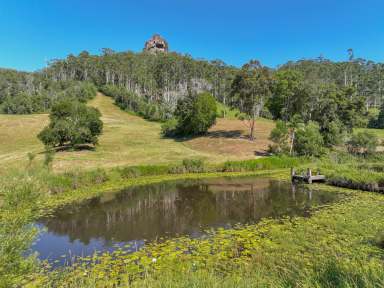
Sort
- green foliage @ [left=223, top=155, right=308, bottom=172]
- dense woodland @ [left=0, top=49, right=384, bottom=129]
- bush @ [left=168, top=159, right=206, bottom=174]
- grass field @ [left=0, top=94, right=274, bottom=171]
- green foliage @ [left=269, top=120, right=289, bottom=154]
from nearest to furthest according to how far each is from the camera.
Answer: bush @ [left=168, top=159, right=206, bottom=174] → green foliage @ [left=223, top=155, right=308, bottom=172] → grass field @ [left=0, top=94, right=274, bottom=171] → green foliage @ [left=269, top=120, right=289, bottom=154] → dense woodland @ [left=0, top=49, right=384, bottom=129]

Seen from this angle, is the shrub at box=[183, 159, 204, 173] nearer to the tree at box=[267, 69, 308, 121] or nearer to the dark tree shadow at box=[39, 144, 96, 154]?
the dark tree shadow at box=[39, 144, 96, 154]

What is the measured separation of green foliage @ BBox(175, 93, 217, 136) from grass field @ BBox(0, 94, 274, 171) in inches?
138

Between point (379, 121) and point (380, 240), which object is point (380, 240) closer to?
point (380, 240)

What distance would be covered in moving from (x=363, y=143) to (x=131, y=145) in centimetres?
4639

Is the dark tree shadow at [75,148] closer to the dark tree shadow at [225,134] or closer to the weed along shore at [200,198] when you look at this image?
the weed along shore at [200,198]

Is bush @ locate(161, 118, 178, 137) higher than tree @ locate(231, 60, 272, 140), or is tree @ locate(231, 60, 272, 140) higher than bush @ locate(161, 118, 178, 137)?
tree @ locate(231, 60, 272, 140)

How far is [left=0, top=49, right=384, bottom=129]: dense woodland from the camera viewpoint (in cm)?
9925

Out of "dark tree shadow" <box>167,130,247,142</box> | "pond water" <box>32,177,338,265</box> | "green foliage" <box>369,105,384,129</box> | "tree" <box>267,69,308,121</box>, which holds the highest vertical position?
"tree" <box>267,69,308,121</box>

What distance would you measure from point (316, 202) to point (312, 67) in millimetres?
132986

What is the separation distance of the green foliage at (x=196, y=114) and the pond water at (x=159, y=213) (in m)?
37.2

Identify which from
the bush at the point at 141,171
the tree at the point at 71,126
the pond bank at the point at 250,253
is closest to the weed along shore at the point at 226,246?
the pond bank at the point at 250,253

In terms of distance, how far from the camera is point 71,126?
5012cm

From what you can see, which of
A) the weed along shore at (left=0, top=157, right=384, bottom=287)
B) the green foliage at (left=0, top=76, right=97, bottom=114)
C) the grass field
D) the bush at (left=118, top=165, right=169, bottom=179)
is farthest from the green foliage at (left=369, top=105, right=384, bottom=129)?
the green foliage at (left=0, top=76, right=97, bottom=114)

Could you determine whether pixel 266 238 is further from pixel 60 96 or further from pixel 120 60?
pixel 120 60
